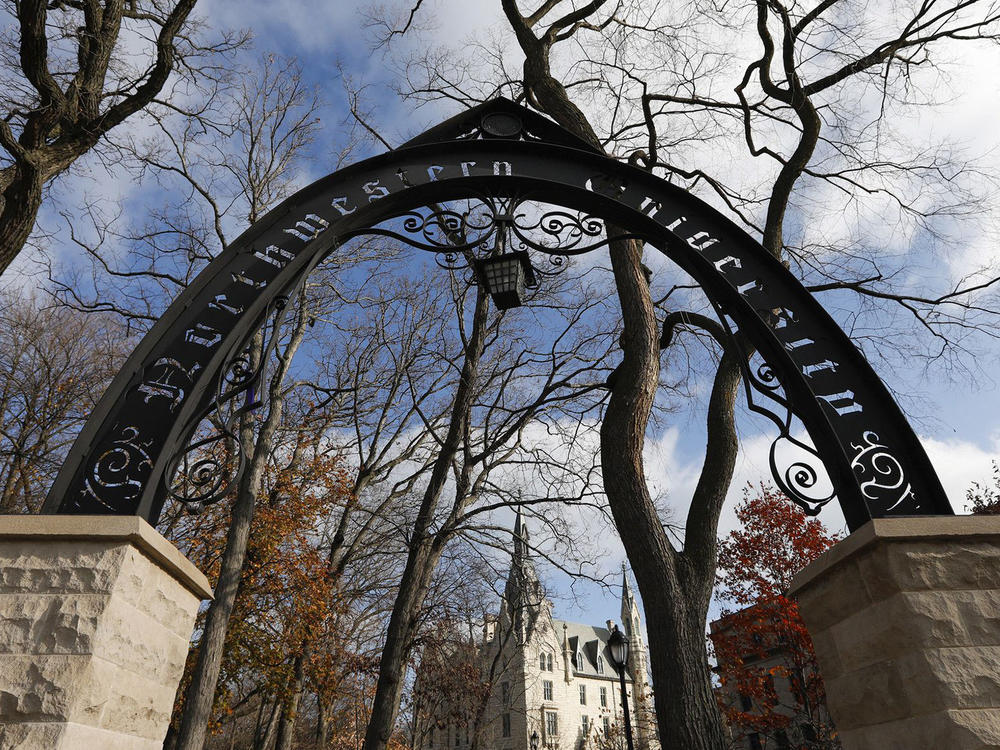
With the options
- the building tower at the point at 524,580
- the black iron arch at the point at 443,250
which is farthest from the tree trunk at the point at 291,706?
the black iron arch at the point at 443,250

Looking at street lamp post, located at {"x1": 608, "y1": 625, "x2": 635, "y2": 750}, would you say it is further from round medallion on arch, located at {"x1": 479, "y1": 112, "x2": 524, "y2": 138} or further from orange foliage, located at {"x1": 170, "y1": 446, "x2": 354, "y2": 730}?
round medallion on arch, located at {"x1": 479, "y1": 112, "x2": 524, "y2": 138}

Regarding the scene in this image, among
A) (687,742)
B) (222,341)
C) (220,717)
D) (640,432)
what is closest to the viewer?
(222,341)

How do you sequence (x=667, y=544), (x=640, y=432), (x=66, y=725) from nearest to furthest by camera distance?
(x=66, y=725) < (x=667, y=544) < (x=640, y=432)

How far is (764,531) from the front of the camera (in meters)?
21.2

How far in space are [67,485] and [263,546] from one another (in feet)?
41.5

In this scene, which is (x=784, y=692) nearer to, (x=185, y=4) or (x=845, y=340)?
(x=845, y=340)

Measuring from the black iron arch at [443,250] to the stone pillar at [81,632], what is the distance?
1.03 ft

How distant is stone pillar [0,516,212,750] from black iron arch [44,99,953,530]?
0.31m

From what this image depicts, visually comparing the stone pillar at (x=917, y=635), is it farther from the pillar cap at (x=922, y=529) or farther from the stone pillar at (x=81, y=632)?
the stone pillar at (x=81, y=632)

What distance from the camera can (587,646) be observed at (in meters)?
62.7

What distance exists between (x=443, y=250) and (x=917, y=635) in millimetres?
3377

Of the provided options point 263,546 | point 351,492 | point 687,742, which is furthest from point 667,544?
point 263,546

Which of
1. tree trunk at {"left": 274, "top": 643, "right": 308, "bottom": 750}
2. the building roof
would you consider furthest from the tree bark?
the building roof

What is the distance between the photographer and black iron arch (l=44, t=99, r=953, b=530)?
3152mm
